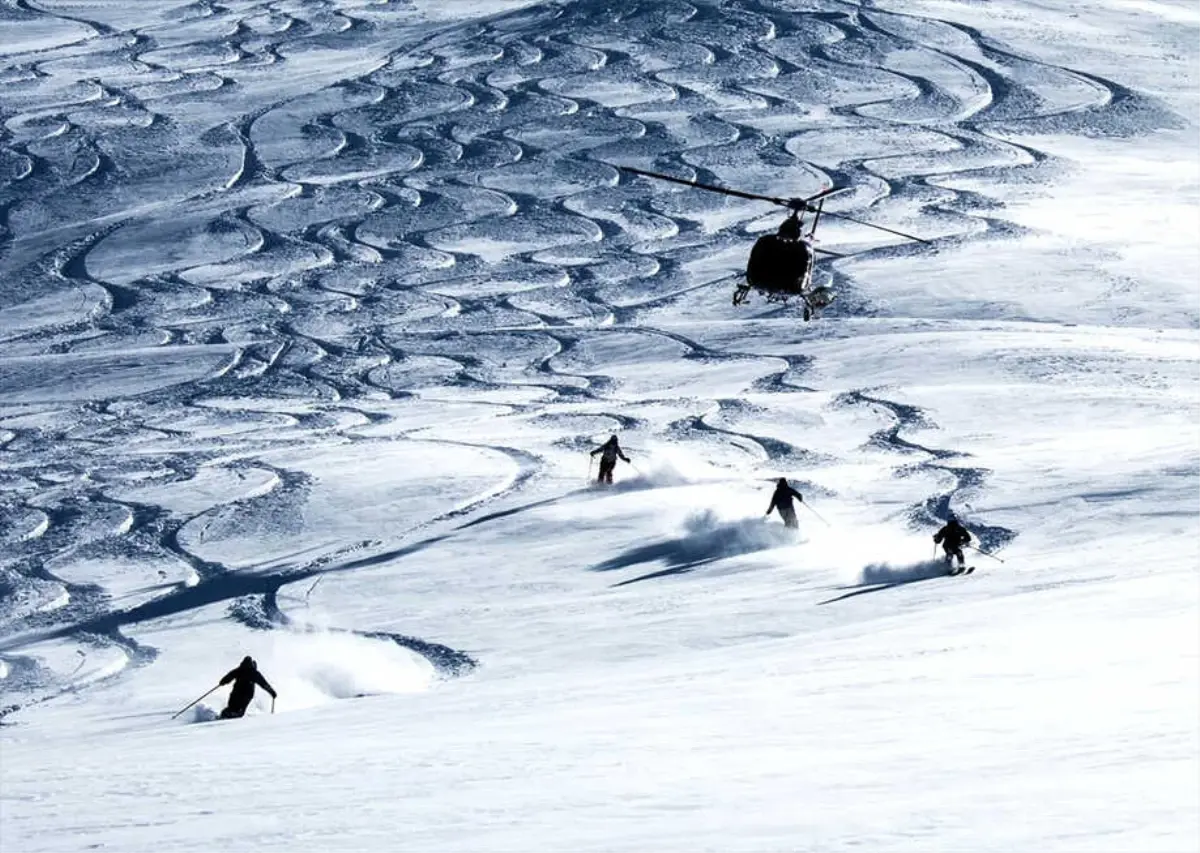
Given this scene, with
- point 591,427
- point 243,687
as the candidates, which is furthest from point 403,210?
point 243,687

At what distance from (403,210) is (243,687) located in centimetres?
3100

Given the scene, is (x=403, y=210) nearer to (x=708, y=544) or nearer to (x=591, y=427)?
(x=591, y=427)

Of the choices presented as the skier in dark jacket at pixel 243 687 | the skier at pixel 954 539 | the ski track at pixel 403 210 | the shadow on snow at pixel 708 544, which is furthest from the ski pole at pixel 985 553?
the skier in dark jacket at pixel 243 687

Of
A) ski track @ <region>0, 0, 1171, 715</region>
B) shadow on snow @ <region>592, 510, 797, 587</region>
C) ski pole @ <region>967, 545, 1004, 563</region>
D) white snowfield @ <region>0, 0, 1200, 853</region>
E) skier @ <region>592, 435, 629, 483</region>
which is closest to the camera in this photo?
white snowfield @ <region>0, 0, 1200, 853</region>

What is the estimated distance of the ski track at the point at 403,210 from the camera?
23.7 metres

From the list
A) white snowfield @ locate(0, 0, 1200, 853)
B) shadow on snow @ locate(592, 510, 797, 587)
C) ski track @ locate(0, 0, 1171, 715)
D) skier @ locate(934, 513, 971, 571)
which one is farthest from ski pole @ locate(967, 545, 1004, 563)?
ski track @ locate(0, 0, 1171, 715)

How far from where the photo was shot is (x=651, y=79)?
53.4 metres

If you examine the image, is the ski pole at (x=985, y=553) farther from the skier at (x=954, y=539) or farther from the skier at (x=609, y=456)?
the skier at (x=609, y=456)

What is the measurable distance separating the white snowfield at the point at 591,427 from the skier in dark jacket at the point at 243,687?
694 mm

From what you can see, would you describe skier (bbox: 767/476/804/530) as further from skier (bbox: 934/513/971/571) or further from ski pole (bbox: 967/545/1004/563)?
skier (bbox: 934/513/971/571)

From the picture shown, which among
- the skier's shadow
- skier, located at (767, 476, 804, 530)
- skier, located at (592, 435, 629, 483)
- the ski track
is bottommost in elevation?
the ski track

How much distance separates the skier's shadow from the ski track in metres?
1.70

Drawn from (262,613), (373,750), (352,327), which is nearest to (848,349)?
(352,327)

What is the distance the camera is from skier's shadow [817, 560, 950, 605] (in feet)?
57.7
